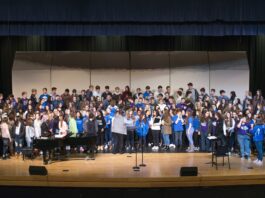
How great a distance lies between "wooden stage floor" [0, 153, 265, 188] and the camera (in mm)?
11695

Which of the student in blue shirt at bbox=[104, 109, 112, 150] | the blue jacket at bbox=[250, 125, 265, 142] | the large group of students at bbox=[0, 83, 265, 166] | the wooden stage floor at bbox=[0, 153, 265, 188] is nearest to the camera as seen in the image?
A: the wooden stage floor at bbox=[0, 153, 265, 188]

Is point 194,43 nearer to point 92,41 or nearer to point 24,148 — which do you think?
point 92,41

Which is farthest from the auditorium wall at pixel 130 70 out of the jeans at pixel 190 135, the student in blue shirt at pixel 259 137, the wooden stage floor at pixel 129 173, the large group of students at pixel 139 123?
the student in blue shirt at pixel 259 137

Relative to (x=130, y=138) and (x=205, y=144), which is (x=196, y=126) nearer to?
(x=205, y=144)

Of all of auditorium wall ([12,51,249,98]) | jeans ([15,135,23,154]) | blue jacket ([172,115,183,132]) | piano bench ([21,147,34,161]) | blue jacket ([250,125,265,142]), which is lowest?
piano bench ([21,147,34,161])

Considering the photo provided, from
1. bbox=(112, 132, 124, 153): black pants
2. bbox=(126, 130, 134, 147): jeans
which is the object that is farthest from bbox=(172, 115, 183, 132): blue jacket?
bbox=(112, 132, 124, 153): black pants

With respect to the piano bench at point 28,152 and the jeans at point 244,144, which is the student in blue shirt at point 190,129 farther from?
the piano bench at point 28,152

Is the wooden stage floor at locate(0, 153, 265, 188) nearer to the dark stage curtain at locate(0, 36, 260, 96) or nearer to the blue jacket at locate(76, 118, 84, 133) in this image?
the blue jacket at locate(76, 118, 84, 133)

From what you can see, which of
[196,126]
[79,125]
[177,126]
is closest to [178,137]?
[177,126]

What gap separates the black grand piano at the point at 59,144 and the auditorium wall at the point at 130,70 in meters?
7.48

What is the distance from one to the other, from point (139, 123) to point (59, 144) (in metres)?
3.65

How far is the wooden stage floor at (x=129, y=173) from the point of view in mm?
11695

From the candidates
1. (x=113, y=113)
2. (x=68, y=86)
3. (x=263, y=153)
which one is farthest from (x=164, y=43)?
(x=263, y=153)

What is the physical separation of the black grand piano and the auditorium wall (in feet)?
24.5
